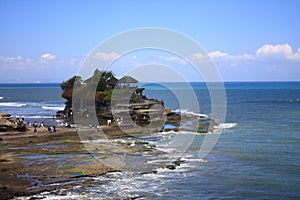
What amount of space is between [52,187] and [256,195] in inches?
476

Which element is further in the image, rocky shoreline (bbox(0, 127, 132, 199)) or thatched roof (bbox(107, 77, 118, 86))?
thatched roof (bbox(107, 77, 118, 86))

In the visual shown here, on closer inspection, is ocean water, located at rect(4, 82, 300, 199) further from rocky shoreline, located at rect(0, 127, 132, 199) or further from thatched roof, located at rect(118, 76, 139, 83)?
thatched roof, located at rect(118, 76, 139, 83)

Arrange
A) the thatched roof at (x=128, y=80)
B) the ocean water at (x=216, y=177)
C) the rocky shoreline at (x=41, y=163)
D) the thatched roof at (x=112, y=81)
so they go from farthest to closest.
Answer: the thatched roof at (x=112, y=81)
the thatched roof at (x=128, y=80)
the rocky shoreline at (x=41, y=163)
the ocean water at (x=216, y=177)

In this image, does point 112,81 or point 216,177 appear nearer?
point 216,177

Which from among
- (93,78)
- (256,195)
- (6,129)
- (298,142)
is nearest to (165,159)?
(256,195)

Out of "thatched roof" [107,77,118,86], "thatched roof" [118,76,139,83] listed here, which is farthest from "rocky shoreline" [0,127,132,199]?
"thatched roof" [107,77,118,86]

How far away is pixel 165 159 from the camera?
29812 mm

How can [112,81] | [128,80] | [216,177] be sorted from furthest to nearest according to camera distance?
[112,81]
[128,80]
[216,177]

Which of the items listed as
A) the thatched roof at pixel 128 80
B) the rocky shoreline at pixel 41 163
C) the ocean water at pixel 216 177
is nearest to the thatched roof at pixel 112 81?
the thatched roof at pixel 128 80

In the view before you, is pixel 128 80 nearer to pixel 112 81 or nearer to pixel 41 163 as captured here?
pixel 112 81

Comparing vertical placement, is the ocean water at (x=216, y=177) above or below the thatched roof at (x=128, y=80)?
below

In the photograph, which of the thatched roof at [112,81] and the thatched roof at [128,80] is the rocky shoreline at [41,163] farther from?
the thatched roof at [112,81]

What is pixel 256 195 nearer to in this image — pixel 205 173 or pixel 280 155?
pixel 205 173

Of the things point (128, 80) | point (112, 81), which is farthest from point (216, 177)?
point (112, 81)
